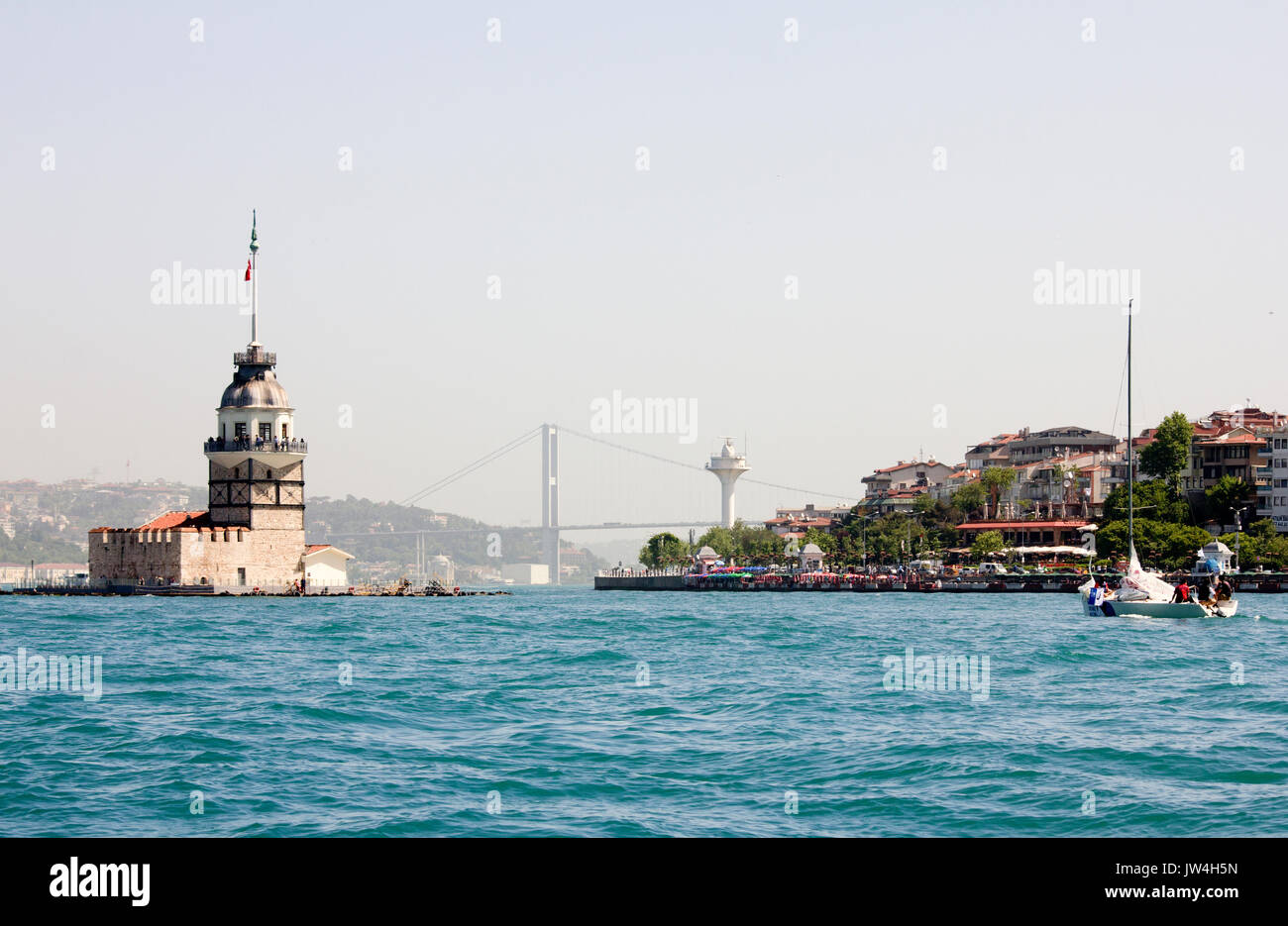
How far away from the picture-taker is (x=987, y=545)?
108m

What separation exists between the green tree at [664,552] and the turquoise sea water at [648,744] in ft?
372

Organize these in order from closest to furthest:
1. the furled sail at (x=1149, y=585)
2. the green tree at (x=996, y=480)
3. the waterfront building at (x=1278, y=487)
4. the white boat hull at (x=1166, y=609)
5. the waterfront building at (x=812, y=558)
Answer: the white boat hull at (x=1166, y=609)
the furled sail at (x=1149, y=585)
the waterfront building at (x=1278, y=487)
the green tree at (x=996, y=480)
the waterfront building at (x=812, y=558)

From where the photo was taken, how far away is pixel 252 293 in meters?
89.4

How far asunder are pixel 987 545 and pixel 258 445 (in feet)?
180

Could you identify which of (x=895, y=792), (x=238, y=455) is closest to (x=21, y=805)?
(x=895, y=792)

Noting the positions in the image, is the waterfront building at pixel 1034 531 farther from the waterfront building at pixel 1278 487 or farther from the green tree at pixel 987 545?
the waterfront building at pixel 1278 487

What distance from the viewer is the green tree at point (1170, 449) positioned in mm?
98125

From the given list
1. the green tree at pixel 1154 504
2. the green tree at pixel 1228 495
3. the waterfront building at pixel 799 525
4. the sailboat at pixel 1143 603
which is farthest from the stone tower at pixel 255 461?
the waterfront building at pixel 799 525

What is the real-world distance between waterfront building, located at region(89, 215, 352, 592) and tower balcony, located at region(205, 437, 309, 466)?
58 millimetres

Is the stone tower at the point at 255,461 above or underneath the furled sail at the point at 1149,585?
above

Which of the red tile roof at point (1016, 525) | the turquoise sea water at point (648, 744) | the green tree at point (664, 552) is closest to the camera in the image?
the turquoise sea water at point (648, 744)

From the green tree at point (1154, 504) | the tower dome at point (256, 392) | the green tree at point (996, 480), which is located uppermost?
the tower dome at point (256, 392)

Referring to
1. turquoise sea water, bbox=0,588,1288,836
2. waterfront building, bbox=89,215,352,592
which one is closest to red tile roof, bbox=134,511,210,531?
waterfront building, bbox=89,215,352,592

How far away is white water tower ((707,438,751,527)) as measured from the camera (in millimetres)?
191500
